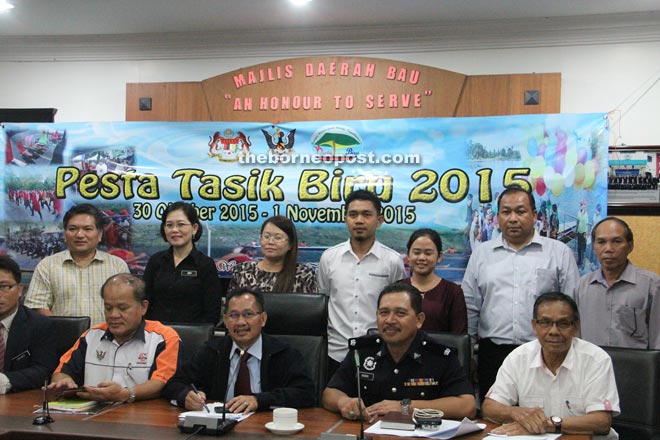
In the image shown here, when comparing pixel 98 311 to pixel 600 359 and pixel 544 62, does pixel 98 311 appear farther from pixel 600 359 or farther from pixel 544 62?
pixel 544 62

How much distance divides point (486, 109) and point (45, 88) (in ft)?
11.2

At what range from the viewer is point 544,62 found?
16.0ft

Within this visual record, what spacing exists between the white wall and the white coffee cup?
10.5 feet

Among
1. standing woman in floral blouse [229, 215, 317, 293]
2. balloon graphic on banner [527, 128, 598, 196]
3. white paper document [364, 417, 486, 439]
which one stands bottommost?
white paper document [364, 417, 486, 439]

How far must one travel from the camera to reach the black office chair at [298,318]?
3.17m

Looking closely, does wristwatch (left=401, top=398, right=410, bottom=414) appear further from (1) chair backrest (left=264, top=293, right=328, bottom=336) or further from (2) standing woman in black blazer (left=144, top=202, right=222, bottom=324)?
(2) standing woman in black blazer (left=144, top=202, right=222, bottom=324)

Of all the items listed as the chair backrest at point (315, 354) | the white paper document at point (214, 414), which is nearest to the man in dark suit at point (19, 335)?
the white paper document at point (214, 414)

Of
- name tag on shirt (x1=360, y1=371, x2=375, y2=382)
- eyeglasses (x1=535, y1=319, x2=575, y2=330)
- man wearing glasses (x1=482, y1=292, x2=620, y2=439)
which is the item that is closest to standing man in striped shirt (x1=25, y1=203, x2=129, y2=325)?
name tag on shirt (x1=360, y1=371, x2=375, y2=382)

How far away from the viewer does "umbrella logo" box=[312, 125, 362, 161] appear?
471 cm

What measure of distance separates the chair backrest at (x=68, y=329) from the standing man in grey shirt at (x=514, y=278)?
1898 millimetres

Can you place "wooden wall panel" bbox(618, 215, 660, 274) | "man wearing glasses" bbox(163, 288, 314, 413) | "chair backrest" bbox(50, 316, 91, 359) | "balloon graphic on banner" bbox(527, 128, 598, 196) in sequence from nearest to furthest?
"man wearing glasses" bbox(163, 288, 314, 413) < "chair backrest" bbox(50, 316, 91, 359) < "balloon graphic on banner" bbox(527, 128, 598, 196) < "wooden wall panel" bbox(618, 215, 660, 274)

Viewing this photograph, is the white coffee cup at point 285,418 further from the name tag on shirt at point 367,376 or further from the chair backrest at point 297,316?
the chair backrest at point 297,316

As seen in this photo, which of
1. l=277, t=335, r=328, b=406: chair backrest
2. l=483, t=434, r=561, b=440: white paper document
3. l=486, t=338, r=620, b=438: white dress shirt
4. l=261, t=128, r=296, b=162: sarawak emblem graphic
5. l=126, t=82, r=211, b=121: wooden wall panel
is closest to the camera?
l=483, t=434, r=561, b=440: white paper document

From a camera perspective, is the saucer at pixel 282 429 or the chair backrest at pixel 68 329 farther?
the chair backrest at pixel 68 329
